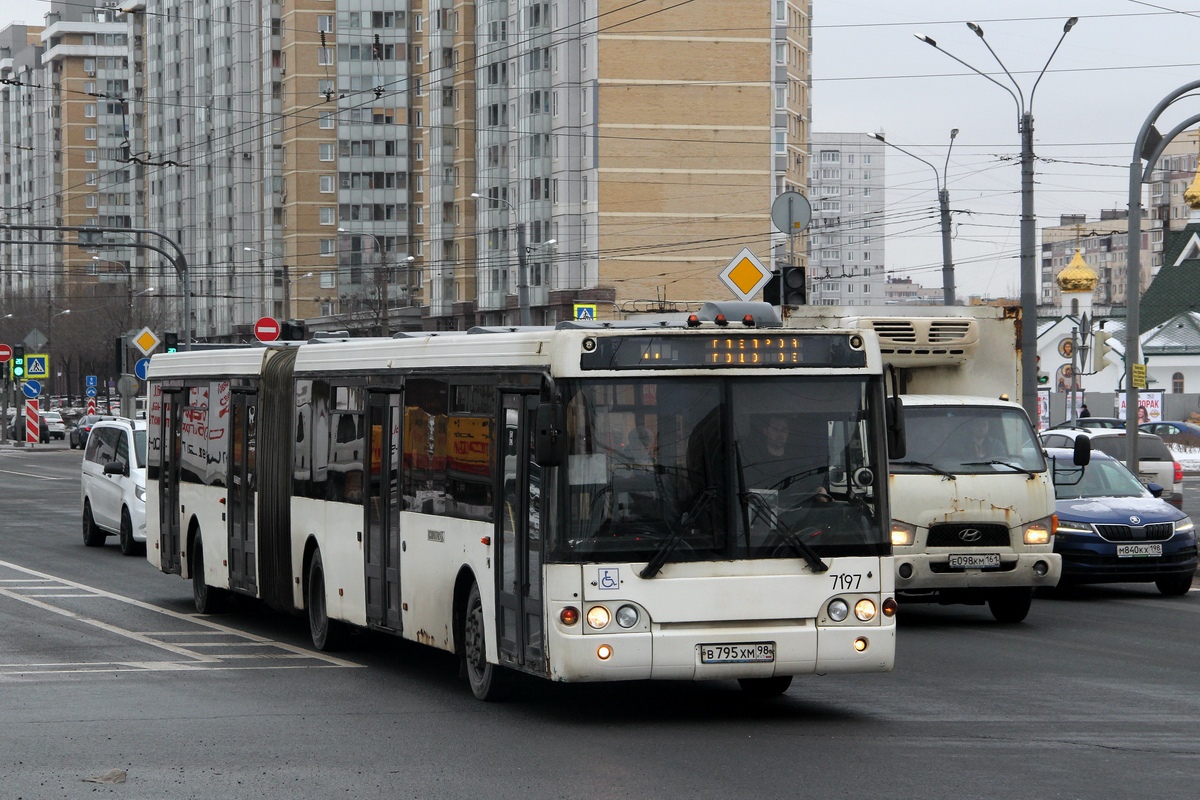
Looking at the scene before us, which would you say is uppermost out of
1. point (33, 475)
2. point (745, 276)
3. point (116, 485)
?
point (745, 276)

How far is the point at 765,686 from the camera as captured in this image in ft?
37.3

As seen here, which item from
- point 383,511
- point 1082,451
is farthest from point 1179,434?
point 383,511

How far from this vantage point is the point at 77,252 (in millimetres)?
152875

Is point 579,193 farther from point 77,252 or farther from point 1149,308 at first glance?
point 77,252

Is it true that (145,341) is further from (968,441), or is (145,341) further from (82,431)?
(82,431)

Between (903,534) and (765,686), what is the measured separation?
15.4 feet

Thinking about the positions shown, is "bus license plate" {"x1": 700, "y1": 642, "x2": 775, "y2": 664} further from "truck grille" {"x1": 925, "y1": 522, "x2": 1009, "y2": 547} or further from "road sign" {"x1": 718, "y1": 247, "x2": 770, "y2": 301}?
"road sign" {"x1": 718, "y1": 247, "x2": 770, "y2": 301}

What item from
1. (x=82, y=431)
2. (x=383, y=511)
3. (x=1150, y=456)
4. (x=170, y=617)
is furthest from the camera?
(x=82, y=431)

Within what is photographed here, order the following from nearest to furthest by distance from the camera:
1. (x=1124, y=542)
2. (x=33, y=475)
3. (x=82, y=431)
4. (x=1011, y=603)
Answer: (x=1011, y=603) → (x=1124, y=542) → (x=33, y=475) → (x=82, y=431)

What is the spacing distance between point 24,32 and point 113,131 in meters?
32.8

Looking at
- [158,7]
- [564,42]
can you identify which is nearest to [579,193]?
[564,42]

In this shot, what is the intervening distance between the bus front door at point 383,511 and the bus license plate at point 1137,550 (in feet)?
28.8

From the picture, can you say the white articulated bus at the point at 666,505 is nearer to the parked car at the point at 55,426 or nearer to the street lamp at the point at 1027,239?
the street lamp at the point at 1027,239

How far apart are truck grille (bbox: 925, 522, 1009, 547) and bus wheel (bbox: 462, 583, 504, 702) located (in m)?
5.63
